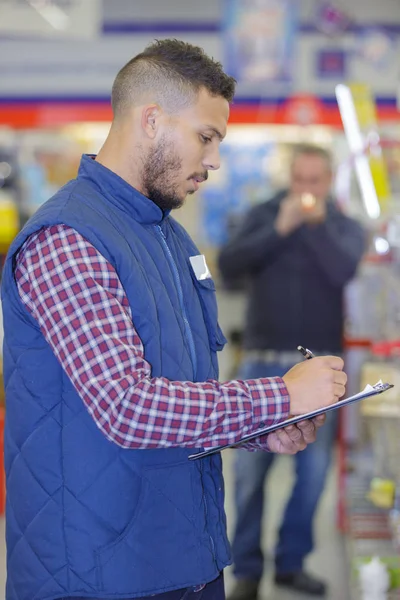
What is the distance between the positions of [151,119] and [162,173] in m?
0.11

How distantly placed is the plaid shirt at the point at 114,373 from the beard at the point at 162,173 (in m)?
0.26

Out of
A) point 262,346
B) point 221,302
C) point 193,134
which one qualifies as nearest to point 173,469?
point 193,134

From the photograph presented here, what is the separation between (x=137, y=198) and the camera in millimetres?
1909

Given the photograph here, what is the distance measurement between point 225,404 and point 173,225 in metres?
0.61

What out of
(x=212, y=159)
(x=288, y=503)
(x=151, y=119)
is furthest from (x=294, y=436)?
(x=288, y=503)

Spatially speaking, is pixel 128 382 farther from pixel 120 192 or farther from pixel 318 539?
pixel 318 539

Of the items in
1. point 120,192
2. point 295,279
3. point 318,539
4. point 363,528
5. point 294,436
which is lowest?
point 318,539

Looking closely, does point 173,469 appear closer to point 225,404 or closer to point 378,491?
point 225,404

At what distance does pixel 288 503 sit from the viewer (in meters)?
4.28

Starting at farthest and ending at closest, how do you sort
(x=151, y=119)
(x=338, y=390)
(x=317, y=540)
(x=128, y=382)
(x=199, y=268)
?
(x=317, y=540) < (x=199, y=268) < (x=151, y=119) < (x=338, y=390) < (x=128, y=382)

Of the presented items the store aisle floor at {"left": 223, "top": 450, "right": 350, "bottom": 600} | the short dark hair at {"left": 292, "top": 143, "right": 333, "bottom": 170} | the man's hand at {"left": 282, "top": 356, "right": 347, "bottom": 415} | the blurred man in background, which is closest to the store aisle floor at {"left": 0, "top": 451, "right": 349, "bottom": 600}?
the store aisle floor at {"left": 223, "top": 450, "right": 350, "bottom": 600}

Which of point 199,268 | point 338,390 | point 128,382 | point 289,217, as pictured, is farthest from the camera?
point 289,217

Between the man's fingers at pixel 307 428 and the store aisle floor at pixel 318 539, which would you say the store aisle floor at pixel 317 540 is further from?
the man's fingers at pixel 307 428

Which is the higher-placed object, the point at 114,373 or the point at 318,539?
the point at 114,373
